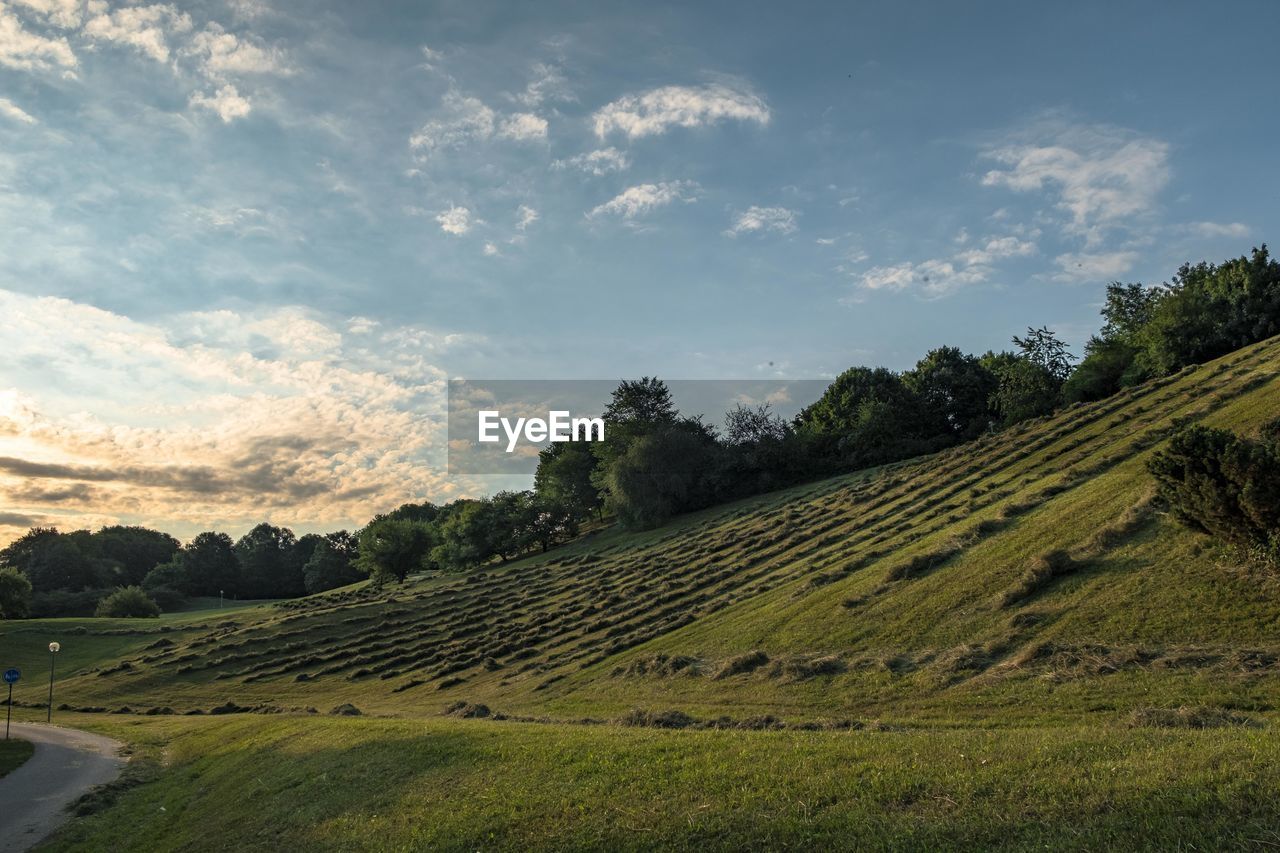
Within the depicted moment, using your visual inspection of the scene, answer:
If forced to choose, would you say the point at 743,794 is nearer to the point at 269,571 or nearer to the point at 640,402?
the point at 640,402

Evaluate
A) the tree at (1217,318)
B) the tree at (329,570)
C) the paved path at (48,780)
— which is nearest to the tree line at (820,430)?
the tree at (1217,318)

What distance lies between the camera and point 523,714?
31.0 metres

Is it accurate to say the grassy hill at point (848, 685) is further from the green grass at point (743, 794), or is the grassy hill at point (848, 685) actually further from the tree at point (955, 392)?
the tree at point (955, 392)

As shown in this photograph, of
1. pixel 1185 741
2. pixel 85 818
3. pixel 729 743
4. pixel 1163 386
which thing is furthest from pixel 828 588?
pixel 1163 386

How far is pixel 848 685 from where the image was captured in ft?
84.9

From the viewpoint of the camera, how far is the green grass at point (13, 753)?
29.1 meters

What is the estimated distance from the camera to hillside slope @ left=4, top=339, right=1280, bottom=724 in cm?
2227

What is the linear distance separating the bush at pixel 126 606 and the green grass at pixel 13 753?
86.2 m

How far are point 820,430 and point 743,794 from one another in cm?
9872

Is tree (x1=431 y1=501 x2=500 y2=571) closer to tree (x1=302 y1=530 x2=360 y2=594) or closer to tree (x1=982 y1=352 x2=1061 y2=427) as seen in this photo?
tree (x1=302 y1=530 x2=360 y2=594)

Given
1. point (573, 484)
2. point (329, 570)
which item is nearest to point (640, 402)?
point (573, 484)

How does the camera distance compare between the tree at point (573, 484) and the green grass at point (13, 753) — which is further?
the tree at point (573, 484)

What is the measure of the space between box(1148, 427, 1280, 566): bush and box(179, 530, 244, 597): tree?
17485 cm

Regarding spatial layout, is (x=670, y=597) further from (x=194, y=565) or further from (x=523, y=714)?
(x=194, y=565)
